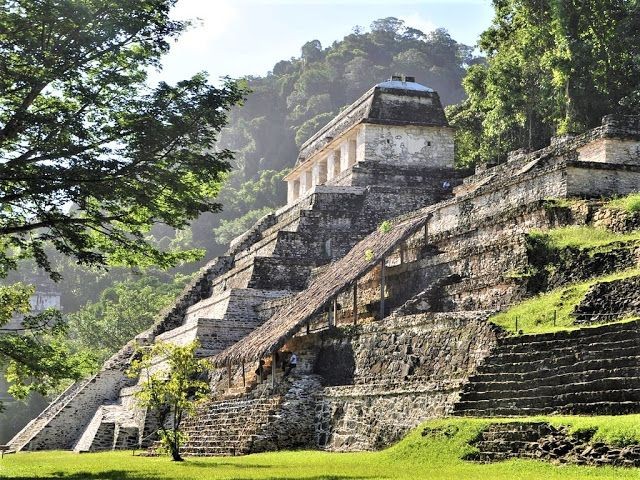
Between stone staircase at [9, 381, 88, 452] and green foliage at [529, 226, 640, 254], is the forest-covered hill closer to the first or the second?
stone staircase at [9, 381, 88, 452]

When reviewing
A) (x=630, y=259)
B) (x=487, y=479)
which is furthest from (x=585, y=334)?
(x=487, y=479)

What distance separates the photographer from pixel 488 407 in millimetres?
13625

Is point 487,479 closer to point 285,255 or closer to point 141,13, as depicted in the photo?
point 141,13

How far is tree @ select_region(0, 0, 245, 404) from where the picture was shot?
12.7 m

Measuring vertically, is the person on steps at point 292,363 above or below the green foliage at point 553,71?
below

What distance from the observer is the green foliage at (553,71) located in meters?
26.0

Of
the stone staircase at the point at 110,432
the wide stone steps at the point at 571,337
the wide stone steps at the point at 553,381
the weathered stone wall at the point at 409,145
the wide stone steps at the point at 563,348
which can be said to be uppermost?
the weathered stone wall at the point at 409,145

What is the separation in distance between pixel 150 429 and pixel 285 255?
260 inches

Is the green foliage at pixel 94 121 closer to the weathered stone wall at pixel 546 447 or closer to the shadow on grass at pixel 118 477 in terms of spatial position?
the shadow on grass at pixel 118 477

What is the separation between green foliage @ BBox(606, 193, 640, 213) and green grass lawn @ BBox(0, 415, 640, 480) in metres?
5.54

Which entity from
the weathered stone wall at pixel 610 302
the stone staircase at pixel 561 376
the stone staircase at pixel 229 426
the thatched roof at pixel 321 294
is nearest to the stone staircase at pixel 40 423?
the thatched roof at pixel 321 294

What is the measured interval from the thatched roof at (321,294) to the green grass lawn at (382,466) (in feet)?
10.1

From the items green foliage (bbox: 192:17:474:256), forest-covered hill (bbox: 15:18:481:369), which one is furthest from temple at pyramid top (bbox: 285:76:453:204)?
green foliage (bbox: 192:17:474:256)

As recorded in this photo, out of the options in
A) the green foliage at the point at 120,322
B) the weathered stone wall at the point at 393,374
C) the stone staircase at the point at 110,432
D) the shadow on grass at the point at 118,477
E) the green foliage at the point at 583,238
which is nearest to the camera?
the shadow on grass at the point at 118,477
